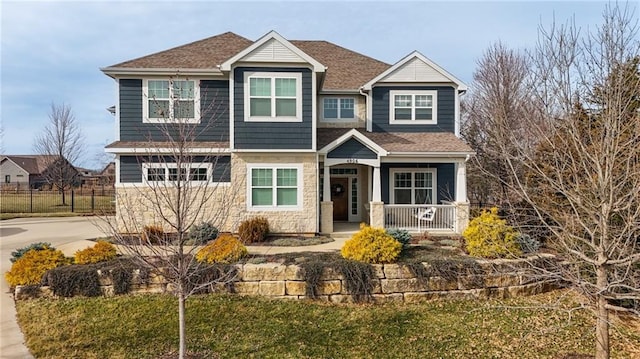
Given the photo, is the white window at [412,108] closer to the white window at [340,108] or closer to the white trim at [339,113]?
the white trim at [339,113]

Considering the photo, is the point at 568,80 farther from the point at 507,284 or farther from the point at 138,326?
the point at 138,326

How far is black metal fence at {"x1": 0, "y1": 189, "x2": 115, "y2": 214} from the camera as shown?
76.7ft

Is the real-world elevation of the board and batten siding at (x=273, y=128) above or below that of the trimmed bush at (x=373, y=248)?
above

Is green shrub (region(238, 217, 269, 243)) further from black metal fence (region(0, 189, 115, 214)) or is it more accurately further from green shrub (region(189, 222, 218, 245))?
black metal fence (region(0, 189, 115, 214))

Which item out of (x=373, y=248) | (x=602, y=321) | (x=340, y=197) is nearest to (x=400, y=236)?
(x=373, y=248)

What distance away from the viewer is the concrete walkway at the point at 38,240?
6336 millimetres

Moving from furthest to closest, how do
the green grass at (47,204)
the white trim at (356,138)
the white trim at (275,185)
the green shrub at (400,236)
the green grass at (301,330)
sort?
the green grass at (47,204) → the white trim at (356,138) → the white trim at (275,185) → the green shrub at (400,236) → the green grass at (301,330)

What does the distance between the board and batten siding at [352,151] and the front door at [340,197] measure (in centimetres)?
311

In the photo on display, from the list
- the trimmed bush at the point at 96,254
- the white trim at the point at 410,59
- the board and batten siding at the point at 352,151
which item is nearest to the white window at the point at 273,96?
the board and batten siding at the point at 352,151

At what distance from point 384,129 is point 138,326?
443 inches

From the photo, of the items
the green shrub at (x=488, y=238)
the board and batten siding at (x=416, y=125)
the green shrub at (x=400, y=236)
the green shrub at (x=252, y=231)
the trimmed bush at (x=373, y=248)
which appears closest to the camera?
the trimmed bush at (x=373, y=248)

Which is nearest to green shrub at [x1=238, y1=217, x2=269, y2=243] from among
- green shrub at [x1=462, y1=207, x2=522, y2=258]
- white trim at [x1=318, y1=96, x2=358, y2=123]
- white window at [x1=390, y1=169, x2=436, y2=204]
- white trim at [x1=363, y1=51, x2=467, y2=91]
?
white trim at [x1=318, y1=96, x2=358, y2=123]

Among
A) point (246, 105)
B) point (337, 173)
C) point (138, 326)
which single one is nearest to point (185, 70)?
point (246, 105)

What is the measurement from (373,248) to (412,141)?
6.82m
